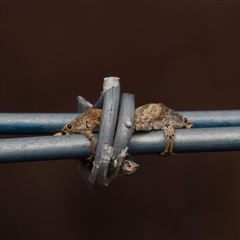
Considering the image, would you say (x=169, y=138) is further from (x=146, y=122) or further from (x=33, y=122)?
(x=33, y=122)

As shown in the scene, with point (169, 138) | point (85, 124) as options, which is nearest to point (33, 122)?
point (85, 124)

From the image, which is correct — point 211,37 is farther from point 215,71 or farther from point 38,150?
point 38,150

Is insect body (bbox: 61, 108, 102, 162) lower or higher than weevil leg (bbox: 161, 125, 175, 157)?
higher

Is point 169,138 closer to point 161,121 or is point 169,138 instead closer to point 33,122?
point 161,121

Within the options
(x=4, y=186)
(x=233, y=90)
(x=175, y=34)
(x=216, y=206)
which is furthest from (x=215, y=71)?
(x=4, y=186)

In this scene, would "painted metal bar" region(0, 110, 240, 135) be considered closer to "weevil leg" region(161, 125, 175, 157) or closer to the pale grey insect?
the pale grey insect

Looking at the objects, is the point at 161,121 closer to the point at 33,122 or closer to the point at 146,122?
the point at 146,122

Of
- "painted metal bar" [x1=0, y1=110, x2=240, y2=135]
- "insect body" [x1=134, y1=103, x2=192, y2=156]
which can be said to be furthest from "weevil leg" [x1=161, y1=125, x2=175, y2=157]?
"painted metal bar" [x1=0, y1=110, x2=240, y2=135]

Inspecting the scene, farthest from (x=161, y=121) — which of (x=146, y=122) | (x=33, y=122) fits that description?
(x=33, y=122)
